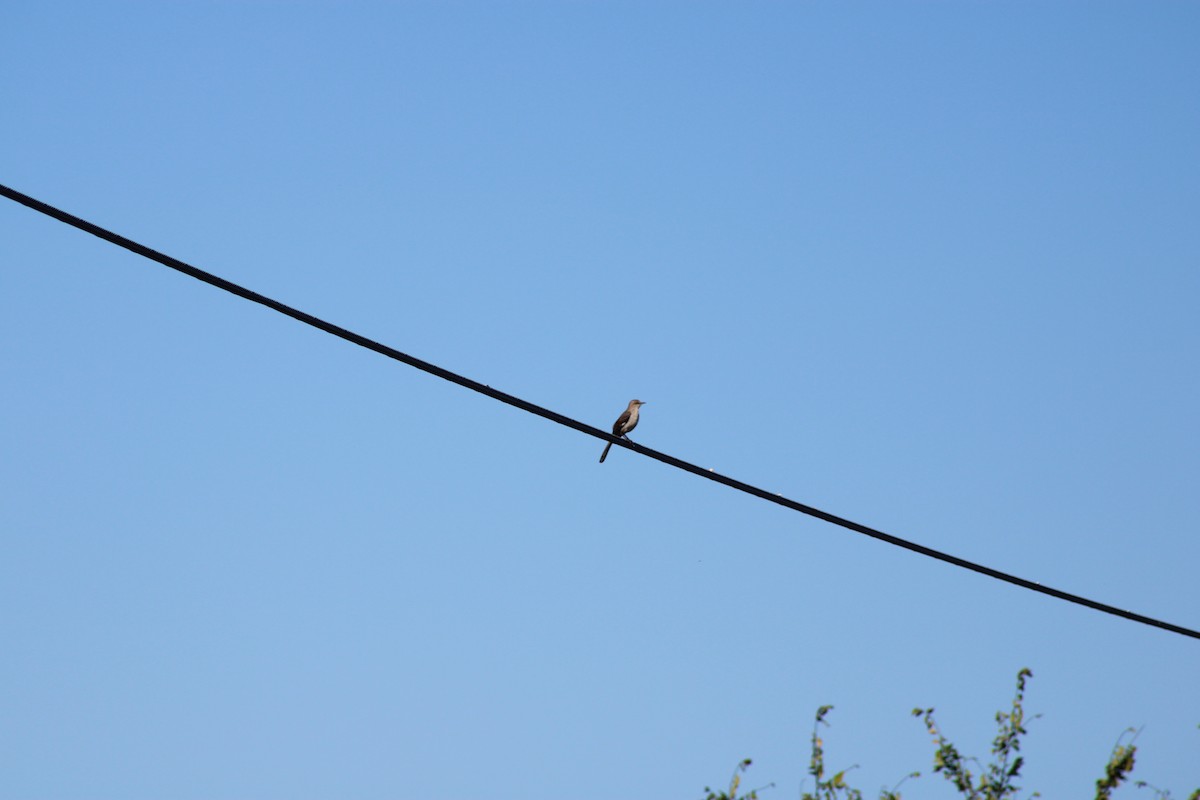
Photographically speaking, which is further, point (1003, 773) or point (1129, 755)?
point (1003, 773)

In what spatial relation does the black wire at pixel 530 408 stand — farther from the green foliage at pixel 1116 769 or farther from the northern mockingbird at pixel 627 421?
the northern mockingbird at pixel 627 421

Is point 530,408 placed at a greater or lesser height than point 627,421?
lesser

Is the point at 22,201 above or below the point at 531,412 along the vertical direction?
below

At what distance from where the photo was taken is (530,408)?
31.7ft

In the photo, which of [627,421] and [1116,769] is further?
[627,421]

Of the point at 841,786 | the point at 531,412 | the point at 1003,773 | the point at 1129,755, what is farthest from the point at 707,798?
the point at 531,412

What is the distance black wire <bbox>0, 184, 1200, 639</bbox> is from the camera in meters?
7.73

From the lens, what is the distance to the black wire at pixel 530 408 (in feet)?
25.4

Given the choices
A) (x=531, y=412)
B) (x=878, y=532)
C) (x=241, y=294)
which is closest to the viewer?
(x=241, y=294)

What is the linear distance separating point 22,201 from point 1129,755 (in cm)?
1093

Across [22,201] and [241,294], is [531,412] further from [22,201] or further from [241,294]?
[22,201]

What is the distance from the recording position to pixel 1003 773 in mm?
15883

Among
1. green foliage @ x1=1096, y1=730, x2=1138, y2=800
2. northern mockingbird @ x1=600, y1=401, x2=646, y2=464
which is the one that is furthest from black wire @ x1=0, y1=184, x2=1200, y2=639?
northern mockingbird @ x1=600, y1=401, x2=646, y2=464

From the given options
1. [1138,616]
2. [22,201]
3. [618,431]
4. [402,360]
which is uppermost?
[618,431]
